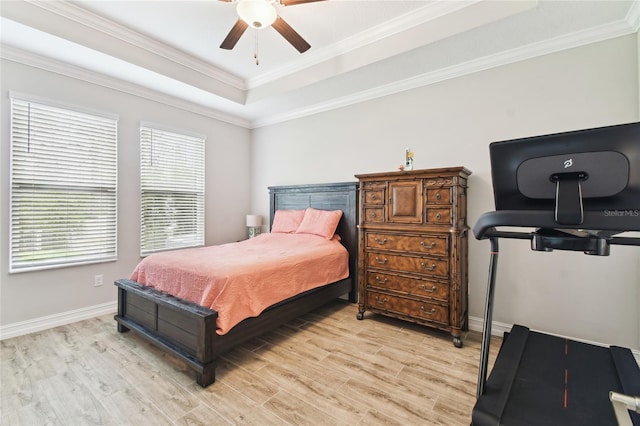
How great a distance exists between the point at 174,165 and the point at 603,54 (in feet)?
16.0

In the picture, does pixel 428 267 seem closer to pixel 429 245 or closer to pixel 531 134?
pixel 429 245

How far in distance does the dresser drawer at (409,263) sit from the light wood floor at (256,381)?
2.09ft

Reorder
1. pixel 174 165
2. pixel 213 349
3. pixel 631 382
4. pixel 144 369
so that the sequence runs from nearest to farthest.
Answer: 1. pixel 631 382
2. pixel 213 349
3. pixel 144 369
4. pixel 174 165

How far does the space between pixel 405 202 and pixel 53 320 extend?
3.86m

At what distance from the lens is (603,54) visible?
2363mm

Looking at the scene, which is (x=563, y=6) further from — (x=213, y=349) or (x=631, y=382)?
(x=213, y=349)

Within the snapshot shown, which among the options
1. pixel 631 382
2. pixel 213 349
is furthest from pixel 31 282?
pixel 631 382

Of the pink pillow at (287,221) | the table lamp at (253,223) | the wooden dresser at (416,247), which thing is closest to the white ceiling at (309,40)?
the wooden dresser at (416,247)

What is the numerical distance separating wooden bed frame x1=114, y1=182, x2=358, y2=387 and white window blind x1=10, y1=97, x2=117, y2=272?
947 millimetres

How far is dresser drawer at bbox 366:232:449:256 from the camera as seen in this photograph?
8.48ft

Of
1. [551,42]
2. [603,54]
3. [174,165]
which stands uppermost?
[551,42]

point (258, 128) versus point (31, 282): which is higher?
point (258, 128)

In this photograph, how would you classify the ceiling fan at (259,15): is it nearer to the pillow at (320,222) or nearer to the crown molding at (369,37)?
the crown molding at (369,37)

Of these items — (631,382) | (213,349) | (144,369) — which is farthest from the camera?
(144,369)
